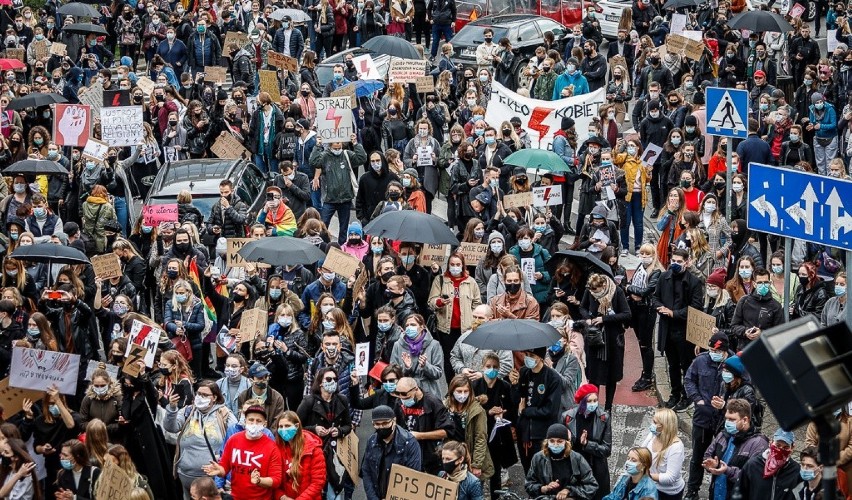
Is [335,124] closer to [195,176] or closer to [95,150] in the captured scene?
[195,176]

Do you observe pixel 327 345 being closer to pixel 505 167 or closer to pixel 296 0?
pixel 505 167

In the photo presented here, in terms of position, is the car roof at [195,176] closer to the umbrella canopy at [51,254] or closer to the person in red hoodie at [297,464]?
the umbrella canopy at [51,254]

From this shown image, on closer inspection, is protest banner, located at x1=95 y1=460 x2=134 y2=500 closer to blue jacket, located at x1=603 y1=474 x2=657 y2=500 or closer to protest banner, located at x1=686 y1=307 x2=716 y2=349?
blue jacket, located at x1=603 y1=474 x2=657 y2=500

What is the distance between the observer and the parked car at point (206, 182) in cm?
1870

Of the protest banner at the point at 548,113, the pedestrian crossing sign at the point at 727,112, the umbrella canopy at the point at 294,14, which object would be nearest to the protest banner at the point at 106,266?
the pedestrian crossing sign at the point at 727,112

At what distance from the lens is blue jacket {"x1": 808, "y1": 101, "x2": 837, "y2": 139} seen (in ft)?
69.5

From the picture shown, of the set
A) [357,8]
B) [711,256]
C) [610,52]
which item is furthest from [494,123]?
[357,8]

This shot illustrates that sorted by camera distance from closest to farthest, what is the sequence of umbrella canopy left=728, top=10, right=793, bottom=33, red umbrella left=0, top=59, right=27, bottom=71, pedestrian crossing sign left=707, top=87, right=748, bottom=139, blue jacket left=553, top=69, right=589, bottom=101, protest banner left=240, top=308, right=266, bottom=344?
protest banner left=240, top=308, right=266, bottom=344
pedestrian crossing sign left=707, top=87, right=748, bottom=139
blue jacket left=553, top=69, right=589, bottom=101
umbrella canopy left=728, top=10, right=793, bottom=33
red umbrella left=0, top=59, right=27, bottom=71

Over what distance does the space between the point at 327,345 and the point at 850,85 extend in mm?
13774

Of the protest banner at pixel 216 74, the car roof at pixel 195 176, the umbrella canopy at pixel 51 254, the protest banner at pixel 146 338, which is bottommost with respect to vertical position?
the protest banner at pixel 216 74

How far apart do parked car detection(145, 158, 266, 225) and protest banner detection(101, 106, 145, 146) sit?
86cm

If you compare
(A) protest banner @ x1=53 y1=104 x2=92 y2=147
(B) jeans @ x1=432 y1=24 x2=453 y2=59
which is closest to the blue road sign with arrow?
(A) protest banner @ x1=53 y1=104 x2=92 y2=147

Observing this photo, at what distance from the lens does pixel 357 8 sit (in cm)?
3147

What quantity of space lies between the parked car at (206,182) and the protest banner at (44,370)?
19.6 ft
